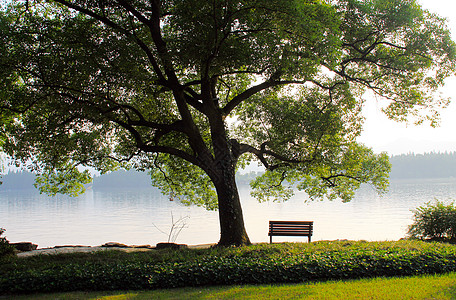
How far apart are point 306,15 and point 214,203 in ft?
33.3

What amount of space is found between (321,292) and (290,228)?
308 inches

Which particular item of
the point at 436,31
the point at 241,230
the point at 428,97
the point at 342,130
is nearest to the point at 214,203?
the point at 241,230

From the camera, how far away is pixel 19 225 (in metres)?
33.0

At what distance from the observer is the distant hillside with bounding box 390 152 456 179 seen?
142250 mm

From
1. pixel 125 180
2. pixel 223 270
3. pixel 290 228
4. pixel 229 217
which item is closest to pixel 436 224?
pixel 290 228

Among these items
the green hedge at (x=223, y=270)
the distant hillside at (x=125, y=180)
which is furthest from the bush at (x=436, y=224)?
the distant hillside at (x=125, y=180)

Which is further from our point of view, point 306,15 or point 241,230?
point 241,230

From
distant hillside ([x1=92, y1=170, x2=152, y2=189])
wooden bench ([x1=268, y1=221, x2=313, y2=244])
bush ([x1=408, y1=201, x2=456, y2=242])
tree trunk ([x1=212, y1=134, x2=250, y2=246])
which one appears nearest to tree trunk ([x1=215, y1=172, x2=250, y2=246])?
tree trunk ([x1=212, y1=134, x2=250, y2=246])

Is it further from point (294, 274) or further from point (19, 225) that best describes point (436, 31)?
point (19, 225)

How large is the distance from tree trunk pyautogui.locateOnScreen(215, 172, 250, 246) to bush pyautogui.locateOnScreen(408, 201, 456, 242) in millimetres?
7359

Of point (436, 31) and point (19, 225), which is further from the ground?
point (436, 31)

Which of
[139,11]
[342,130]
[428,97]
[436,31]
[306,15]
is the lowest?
[342,130]

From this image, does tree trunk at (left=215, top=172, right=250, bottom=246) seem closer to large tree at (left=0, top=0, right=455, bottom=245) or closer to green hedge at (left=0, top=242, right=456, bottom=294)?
large tree at (left=0, top=0, right=455, bottom=245)

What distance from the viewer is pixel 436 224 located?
14.1m
